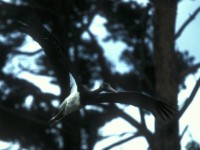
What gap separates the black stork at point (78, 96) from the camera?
6623 mm

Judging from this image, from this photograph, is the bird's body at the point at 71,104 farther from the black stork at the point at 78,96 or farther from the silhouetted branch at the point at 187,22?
the silhouetted branch at the point at 187,22

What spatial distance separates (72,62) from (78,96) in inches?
140

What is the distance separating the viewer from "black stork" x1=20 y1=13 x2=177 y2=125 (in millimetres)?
6623

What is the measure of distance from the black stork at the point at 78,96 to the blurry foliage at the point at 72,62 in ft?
10.1

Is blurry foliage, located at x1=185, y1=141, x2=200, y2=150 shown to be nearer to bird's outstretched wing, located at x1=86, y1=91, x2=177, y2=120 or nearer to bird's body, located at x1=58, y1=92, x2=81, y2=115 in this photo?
bird's outstretched wing, located at x1=86, y1=91, x2=177, y2=120

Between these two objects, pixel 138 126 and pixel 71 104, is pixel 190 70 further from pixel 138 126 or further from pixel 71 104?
pixel 71 104

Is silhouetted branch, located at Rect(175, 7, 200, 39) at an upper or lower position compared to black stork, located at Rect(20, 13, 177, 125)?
upper

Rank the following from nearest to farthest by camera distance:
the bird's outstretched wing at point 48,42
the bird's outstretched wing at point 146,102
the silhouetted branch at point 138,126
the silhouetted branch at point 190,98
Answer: the bird's outstretched wing at point 48,42 < the bird's outstretched wing at point 146,102 < the silhouetted branch at point 190,98 < the silhouetted branch at point 138,126

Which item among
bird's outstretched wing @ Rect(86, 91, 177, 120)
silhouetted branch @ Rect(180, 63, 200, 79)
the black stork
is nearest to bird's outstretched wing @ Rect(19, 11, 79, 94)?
the black stork

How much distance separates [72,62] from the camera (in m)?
10.4

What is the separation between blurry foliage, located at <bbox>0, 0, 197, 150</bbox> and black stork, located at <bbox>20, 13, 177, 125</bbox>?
3087mm

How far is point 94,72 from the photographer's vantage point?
1079 centimetres

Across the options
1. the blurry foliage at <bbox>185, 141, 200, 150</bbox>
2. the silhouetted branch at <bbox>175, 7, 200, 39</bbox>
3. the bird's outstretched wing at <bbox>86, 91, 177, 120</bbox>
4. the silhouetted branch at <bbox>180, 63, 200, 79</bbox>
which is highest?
the silhouetted branch at <bbox>175, 7, 200, 39</bbox>

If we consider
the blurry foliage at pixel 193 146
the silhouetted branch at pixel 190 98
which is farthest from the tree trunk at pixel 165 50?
the blurry foliage at pixel 193 146
